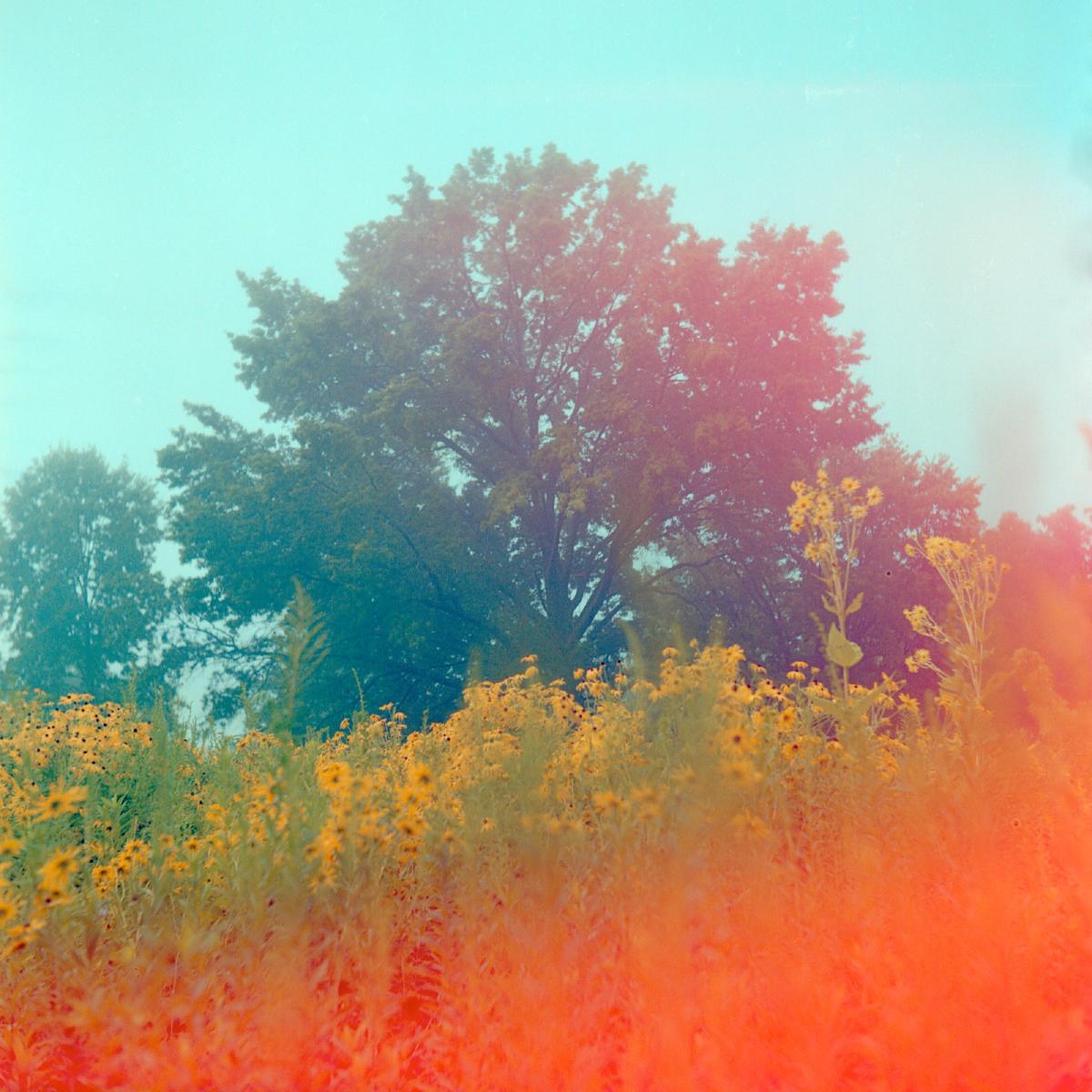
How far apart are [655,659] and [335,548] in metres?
5.62

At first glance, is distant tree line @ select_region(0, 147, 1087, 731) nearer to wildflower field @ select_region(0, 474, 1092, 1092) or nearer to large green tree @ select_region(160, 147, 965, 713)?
large green tree @ select_region(160, 147, 965, 713)

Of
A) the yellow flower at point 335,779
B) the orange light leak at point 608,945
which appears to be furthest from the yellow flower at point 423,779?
the yellow flower at point 335,779

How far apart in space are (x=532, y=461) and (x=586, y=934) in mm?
13282

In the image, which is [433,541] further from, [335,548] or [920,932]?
[920,932]

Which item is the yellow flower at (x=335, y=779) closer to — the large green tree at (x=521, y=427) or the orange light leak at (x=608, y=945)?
the orange light leak at (x=608, y=945)

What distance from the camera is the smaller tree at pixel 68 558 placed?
840 inches

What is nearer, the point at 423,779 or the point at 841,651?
the point at 423,779

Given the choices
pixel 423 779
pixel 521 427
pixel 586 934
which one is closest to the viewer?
pixel 586 934

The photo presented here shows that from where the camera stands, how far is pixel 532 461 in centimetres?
1555

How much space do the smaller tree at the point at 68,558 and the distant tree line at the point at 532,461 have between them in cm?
326

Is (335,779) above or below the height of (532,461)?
below

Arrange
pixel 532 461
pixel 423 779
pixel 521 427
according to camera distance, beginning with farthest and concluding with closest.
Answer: pixel 521 427 < pixel 532 461 < pixel 423 779

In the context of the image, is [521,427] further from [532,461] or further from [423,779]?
[423,779]

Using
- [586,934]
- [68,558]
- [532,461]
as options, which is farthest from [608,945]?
[68,558]
